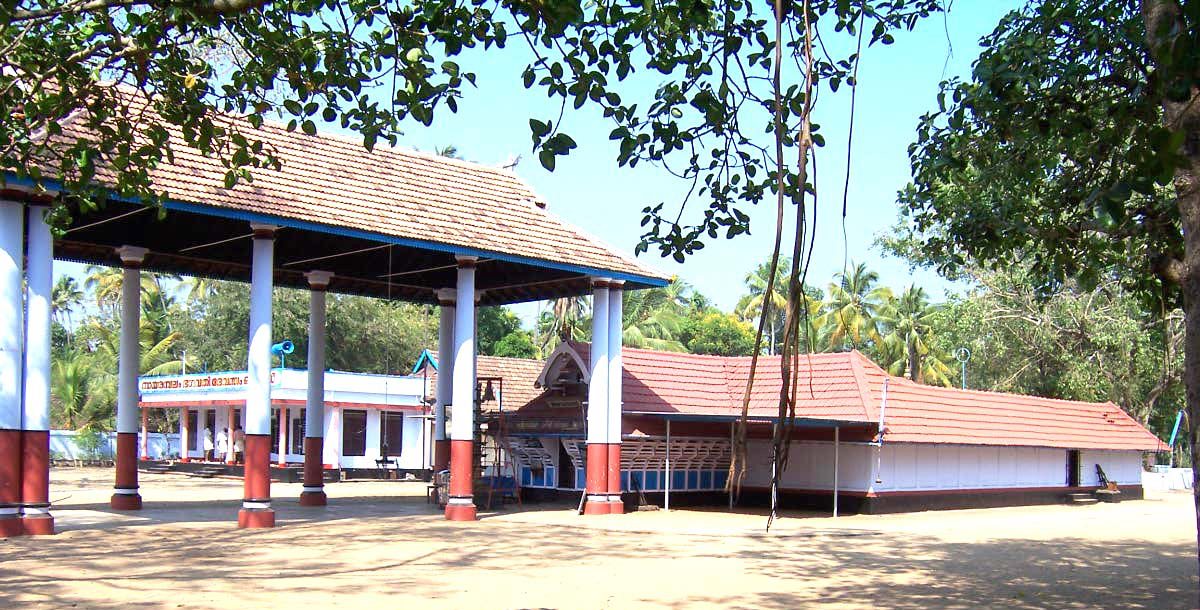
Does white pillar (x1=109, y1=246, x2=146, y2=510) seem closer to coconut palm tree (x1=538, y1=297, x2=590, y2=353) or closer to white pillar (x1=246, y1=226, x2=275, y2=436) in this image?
white pillar (x1=246, y1=226, x2=275, y2=436)

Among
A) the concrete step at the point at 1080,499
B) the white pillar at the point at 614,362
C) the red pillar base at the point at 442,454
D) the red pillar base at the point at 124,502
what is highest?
the white pillar at the point at 614,362

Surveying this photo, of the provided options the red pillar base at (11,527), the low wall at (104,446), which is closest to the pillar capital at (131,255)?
the red pillar base at (11,527)

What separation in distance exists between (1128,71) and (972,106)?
7.21 feet

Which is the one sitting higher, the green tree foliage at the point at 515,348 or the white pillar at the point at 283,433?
the green tree foliage at the point at 515,348

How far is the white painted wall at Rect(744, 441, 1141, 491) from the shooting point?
78.7 feet

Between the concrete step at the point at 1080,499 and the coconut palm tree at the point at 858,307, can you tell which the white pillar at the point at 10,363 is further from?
the coconut palm tree at the point at 858,307

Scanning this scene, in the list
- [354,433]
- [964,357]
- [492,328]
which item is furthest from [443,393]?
[492,328]

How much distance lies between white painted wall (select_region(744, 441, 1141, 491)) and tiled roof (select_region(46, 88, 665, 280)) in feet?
18.2

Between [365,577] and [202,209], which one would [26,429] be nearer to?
[202,209]

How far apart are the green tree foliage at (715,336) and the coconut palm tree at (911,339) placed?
8424mm

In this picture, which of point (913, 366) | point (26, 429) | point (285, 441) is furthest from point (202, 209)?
point (913, 366)

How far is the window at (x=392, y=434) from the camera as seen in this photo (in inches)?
→ 1593

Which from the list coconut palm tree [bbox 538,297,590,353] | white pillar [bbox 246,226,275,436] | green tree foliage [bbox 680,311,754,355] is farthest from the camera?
green tree foliage [bbox 680,311,754,355]

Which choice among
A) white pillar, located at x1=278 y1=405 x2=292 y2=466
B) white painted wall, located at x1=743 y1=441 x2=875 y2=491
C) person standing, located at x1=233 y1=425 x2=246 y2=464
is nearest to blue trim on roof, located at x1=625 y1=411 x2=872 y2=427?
white painted wall, located at x1=743 y1=441 x2=875 y2=491
